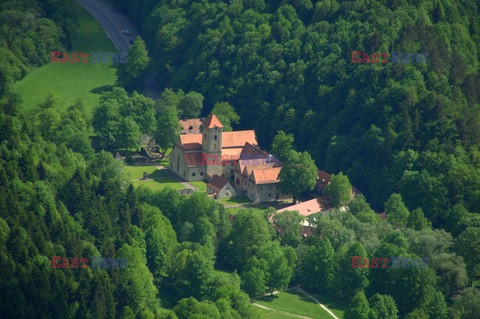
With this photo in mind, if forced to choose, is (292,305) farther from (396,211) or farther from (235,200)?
(235,200)

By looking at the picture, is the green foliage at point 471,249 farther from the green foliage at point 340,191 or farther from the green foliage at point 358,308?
the green foliage at point 340,191

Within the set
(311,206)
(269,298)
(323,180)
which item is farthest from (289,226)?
(323,180)

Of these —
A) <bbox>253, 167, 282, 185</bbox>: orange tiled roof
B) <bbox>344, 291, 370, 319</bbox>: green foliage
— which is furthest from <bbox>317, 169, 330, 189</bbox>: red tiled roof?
<bbox>344, 291, 370, 319</bbox>: green foliage

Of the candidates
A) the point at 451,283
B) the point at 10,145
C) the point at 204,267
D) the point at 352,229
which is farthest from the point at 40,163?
the point at 451,283

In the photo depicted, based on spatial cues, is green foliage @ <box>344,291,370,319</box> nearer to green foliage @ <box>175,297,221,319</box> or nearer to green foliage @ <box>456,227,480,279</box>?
green foliage @ <box>175,297,221,319</box>

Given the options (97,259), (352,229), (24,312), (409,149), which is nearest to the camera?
(24,312)

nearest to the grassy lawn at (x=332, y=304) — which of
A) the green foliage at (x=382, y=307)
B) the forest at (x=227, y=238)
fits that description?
the forest at (x=227, y=238)

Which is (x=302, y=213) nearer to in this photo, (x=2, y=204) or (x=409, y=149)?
(x=409, y=149)

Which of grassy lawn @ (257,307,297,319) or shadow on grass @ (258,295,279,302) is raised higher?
shadow on grass @ (258,295,279,302)
